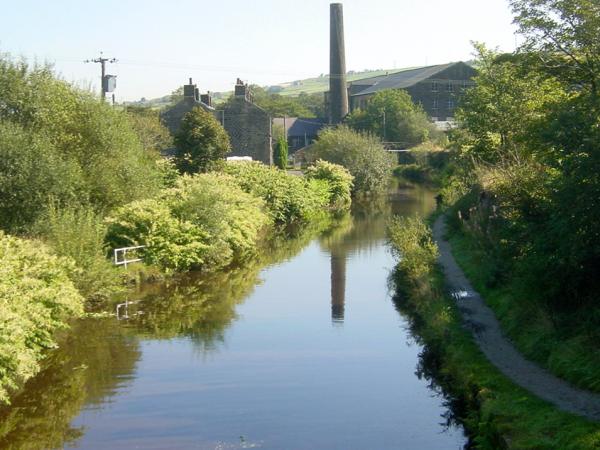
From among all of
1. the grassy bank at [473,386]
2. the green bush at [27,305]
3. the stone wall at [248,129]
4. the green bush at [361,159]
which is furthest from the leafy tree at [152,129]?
the green bush at [27,305]

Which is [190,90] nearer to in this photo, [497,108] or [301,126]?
[301,126]

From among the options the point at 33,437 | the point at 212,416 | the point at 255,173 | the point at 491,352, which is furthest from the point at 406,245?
the point at 255,173

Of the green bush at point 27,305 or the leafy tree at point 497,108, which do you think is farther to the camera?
the leafy tree at point 497,108

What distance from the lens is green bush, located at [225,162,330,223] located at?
49.1m

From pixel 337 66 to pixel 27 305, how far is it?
83.8 m

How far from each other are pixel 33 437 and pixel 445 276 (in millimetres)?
14792

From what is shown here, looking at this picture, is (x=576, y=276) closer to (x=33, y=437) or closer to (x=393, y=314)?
(x=393, y=314)

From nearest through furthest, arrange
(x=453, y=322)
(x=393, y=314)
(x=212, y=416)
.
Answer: (x=212, y=416)
(x=453, y=322)
(x=393, y=314)

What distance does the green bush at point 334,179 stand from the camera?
64250mm

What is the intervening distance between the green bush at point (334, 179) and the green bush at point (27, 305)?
134 feet

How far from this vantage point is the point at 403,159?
92750 millimetres

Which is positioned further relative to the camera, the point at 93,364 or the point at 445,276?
the point at 445,276

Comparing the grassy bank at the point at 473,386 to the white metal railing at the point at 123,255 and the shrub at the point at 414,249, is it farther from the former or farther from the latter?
the white metal railing at the point at 123,255

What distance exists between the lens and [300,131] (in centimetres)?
10962
